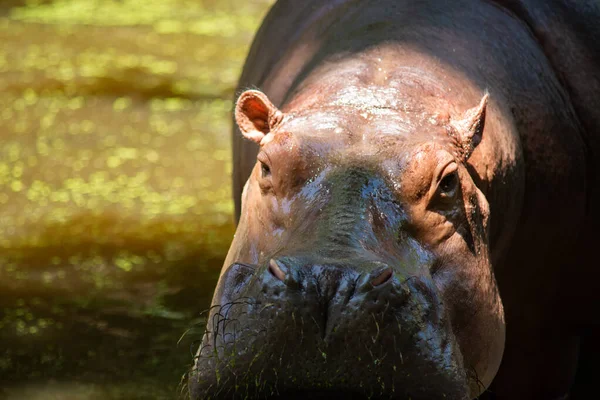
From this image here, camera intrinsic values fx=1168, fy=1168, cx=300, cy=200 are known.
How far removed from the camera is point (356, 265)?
3049mm

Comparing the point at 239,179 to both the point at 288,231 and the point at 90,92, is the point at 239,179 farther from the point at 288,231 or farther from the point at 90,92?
the point at 90,92

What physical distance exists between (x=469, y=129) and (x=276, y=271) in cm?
102

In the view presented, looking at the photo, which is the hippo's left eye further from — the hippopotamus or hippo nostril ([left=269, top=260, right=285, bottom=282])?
hippo nostril ([left=269, top=260, right=285, bottom=282])

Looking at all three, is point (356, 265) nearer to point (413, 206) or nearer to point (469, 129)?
point (413, 206)

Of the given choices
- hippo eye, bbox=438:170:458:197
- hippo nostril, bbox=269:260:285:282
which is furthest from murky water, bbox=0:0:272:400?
hippo nostril, bbox=269:260:285:282

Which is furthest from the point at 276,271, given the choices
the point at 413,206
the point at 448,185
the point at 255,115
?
the point at 255,115

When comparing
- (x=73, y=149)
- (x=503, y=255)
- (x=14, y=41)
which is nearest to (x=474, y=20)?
(x=503, y=255)

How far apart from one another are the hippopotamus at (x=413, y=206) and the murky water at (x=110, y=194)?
0.91 metres

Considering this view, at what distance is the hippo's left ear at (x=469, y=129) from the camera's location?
3758mm

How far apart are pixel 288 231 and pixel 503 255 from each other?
1291 millimetres

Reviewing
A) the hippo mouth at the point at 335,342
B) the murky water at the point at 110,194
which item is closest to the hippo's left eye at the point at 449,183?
the hippo mouth at the point at 335,342

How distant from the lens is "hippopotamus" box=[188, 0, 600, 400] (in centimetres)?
307

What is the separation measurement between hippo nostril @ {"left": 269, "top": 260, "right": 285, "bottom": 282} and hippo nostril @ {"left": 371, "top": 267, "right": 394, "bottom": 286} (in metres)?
0.24

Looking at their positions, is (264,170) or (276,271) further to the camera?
(264,170)
